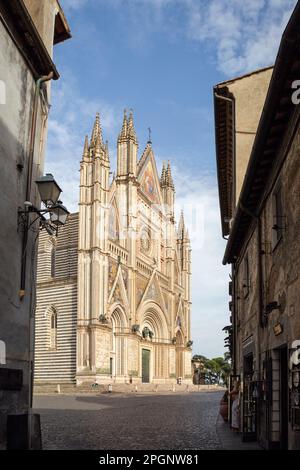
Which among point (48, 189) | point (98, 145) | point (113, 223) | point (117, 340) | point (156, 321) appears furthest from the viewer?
point (156, 321)

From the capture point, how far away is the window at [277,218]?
393 inches

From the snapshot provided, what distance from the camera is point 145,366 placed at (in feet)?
194

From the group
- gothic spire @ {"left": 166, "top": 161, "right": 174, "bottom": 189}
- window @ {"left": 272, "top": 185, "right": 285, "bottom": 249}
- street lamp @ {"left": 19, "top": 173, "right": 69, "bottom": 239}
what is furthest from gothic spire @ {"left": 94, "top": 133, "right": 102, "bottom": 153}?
street lamp @ {"left": 19, "top": 173, "right": 69, "bottom": 239}

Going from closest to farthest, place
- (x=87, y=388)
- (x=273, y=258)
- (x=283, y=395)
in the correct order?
(x=283, y=395)
(x=273, y=258)
(x=87, y=388)

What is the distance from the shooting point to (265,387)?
434 inches

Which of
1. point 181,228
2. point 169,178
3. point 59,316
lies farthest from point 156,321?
point 169,178

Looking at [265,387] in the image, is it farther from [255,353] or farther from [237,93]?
[237,93]

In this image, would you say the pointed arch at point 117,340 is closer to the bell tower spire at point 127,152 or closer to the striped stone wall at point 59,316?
the striped stone wall at point 59,316

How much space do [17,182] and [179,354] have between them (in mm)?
60623

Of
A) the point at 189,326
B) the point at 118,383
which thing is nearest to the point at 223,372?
the point at 189,326

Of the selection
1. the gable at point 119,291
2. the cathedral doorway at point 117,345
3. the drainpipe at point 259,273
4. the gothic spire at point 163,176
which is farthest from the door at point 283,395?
the gothic spire at point 163,176

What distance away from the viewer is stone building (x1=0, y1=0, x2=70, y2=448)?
29.8 feet

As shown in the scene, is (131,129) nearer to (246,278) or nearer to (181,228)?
(181,228)

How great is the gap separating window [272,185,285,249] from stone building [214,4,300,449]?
0.02 m
